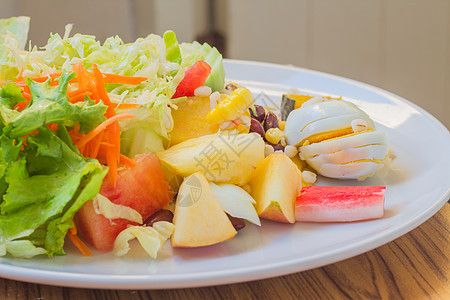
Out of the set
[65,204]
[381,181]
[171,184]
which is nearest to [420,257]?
[381,181]

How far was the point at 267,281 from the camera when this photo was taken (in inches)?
45.3

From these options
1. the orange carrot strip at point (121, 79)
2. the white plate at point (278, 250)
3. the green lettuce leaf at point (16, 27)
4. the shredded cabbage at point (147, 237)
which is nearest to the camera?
the white plate at point (278, 250)

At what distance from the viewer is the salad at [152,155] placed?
47.2 inches

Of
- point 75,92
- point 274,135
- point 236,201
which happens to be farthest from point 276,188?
point 75,92

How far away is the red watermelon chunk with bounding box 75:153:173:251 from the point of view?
1.22 m

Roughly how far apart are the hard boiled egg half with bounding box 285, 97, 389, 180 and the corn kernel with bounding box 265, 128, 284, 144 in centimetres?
2

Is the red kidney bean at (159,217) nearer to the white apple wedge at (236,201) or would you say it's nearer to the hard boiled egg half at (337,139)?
the white apple wedge at (236,201)

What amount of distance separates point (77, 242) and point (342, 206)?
1.97ft

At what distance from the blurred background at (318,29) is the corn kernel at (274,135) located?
2341 millimetres

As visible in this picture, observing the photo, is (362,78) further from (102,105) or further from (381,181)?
(102,105)

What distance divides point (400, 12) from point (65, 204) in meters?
3.03

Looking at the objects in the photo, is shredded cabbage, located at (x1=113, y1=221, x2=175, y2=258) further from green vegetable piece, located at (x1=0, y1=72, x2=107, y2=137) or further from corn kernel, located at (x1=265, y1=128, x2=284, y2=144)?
corn kernel, located at (x1=265, y1=128, x2=284, y2=144)

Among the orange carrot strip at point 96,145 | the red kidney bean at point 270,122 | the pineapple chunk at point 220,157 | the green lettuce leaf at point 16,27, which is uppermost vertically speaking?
the green lettuce leaf at point 16,27

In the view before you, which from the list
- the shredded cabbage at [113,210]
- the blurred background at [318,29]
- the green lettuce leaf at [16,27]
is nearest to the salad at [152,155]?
the shredded cabbage at [113,210]
